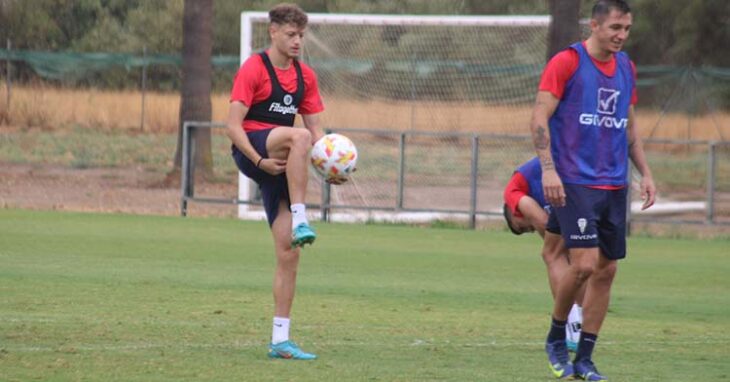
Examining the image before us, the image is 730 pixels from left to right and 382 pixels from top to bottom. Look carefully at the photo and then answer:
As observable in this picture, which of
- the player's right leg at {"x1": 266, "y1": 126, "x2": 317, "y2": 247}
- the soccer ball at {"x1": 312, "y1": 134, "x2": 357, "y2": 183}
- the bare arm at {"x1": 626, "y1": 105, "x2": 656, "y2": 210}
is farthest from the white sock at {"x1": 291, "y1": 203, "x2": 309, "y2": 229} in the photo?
the bare arm at {"x1": 626, "y1": 105, "x2": 656, "y2": 210}

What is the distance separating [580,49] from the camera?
369 inches

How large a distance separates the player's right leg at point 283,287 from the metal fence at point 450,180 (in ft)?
44.5

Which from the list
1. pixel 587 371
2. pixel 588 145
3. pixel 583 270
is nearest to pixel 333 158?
pixel 588 145

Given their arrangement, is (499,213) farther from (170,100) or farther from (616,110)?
(170,100)

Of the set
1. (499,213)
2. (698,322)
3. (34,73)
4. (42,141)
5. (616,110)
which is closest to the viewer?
(616,110)

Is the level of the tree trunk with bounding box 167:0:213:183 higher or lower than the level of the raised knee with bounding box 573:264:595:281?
higher

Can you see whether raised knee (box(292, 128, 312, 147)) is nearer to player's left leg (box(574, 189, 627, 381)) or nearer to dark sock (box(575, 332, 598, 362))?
player's left leg (box(574, 189, 627, 381))

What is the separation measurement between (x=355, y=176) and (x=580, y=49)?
2018 centimetres

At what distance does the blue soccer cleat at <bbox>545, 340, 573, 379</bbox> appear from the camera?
30.9 feet

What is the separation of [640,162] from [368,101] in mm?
19478

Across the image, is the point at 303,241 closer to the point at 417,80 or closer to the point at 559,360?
the point at 559,360

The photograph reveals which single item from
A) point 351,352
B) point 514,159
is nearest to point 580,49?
point 351,352

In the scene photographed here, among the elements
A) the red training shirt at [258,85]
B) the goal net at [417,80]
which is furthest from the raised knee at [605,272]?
the goal net at [417,80]

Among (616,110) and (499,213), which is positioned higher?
(616,110)
